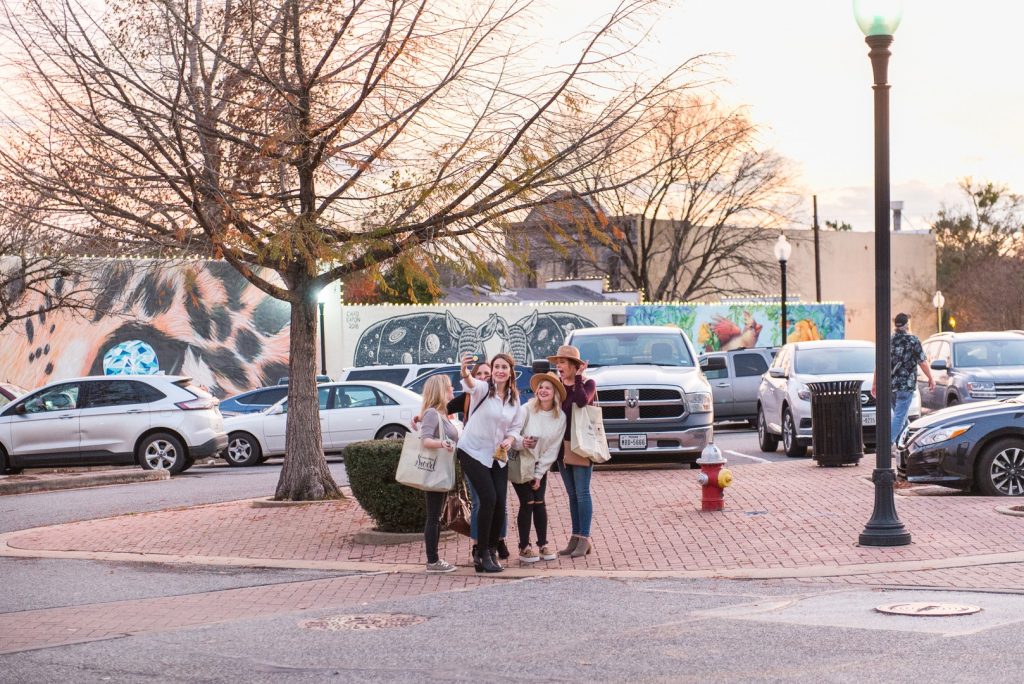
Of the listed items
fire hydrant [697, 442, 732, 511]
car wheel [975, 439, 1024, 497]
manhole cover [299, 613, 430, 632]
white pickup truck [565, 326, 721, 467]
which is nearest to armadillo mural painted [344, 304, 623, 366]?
white pickup truck [565, 326, 721, 467]

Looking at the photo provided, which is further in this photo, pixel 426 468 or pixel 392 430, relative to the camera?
pixel 392 430

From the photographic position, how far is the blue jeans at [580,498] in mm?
11648

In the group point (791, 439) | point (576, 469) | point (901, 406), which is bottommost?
point (791, 439)

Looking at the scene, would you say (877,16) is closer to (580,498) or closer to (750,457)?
(580,498)

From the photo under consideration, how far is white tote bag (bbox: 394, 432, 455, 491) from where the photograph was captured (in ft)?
36.4

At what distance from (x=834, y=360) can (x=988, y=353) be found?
3.95m

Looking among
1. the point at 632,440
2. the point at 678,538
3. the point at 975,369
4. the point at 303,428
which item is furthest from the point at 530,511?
the point at 975,369

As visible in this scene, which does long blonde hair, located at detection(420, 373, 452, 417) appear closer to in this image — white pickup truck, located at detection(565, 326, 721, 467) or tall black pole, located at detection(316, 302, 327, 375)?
white pickup truck, located at detection(565, 326, 721, 467)

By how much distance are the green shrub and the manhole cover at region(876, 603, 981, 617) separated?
5014mm

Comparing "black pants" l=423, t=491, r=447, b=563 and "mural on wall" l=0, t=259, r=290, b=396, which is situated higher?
"mural on wall" l=0, t=259, r=290, b=396

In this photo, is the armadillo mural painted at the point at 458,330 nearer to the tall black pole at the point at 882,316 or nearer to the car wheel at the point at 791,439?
the car wheel at the point at 791,439

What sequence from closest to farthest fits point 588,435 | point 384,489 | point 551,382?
point 551,382 < point 588,435 < point 384,489

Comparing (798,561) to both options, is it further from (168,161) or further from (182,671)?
(168,161)

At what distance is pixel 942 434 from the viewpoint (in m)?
14.8
